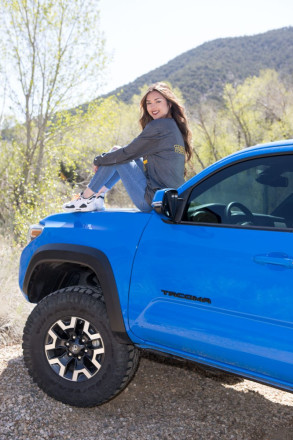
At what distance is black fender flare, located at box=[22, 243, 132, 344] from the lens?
9.20ft

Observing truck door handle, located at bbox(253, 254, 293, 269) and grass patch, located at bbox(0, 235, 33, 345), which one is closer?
truck door handle, located at bbox(253, 254, 293, 269)

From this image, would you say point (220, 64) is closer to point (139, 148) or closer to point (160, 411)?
point (139, 148)

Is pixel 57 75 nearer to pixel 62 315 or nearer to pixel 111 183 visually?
pixel 111 183

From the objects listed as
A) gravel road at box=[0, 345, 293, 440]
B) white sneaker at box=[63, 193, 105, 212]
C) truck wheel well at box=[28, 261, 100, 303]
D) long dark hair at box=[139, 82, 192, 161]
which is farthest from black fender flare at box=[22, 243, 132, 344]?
long dark hair at box=[139, 82, 192, 161]

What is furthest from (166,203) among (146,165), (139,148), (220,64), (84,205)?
(220,64)

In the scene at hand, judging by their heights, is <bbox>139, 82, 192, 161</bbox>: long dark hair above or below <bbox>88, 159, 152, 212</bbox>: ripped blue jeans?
above

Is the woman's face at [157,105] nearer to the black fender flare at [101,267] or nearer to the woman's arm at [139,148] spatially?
the woman's arm at [139,148]

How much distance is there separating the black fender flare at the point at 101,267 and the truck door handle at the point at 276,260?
0.96 meters

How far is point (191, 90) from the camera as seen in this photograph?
72500 mm

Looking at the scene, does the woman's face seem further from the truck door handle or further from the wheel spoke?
the truck door handle

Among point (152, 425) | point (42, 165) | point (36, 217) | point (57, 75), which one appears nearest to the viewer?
point (152, 425)

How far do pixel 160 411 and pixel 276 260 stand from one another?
62.1 inches

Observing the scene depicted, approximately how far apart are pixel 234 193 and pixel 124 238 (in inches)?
29.4

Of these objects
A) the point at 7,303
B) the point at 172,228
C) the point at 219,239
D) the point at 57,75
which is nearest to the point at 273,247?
the point at 219,239
